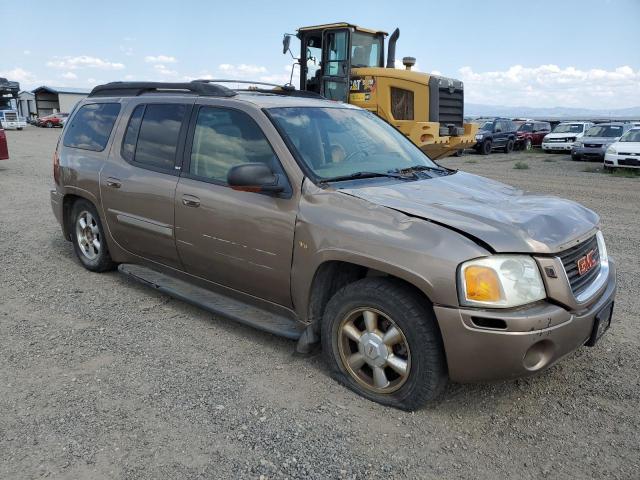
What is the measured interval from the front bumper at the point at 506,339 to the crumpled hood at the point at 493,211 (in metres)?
0.34

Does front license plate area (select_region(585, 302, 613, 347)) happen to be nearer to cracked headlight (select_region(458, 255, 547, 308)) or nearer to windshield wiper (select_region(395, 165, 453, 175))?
cracked headlight (select_region(458, 255, 547, 308))

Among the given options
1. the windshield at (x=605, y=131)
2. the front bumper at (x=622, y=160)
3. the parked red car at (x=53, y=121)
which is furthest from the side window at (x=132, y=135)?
the parked red car at (x=53, y=121)

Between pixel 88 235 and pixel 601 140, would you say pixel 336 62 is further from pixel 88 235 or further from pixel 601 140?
Answer: pixel 601 140

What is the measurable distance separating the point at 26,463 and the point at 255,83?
3.96 meters

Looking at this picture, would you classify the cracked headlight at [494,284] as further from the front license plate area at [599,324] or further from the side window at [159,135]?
the side window at [159,135]

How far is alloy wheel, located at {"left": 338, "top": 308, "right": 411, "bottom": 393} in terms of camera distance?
3107mm

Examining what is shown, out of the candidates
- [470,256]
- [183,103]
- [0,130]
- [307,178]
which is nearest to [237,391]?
[307,178]

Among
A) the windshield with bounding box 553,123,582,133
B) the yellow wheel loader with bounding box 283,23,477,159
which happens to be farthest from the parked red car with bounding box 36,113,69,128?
the yellow wheel loader with bounding box 283,23,477,159

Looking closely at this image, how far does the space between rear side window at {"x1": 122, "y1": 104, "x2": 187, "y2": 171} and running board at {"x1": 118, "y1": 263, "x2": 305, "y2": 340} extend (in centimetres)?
93

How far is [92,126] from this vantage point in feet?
17.4

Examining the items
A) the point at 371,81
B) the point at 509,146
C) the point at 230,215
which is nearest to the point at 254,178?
the point at 230,215

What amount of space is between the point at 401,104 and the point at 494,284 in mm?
9740

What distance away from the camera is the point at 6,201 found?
970cm

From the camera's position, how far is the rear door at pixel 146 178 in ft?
14.2
